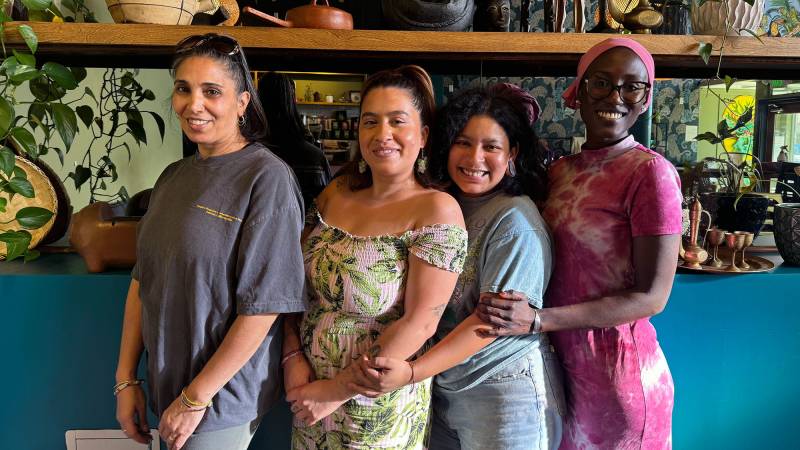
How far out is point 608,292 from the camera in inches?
51.9

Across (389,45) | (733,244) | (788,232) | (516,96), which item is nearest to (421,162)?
(516,96)

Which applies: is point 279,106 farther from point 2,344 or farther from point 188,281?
point 2,344

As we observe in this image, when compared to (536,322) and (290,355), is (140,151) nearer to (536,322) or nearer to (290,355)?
(290,355)

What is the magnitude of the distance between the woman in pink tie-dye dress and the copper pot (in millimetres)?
671

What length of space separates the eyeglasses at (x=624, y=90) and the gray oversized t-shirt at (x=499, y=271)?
292 millimetres

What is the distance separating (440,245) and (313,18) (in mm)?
782

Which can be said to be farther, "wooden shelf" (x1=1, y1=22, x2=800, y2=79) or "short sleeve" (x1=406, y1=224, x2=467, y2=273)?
"wooden shelf" (x1=1, y1=22, x2=800, y2=79)

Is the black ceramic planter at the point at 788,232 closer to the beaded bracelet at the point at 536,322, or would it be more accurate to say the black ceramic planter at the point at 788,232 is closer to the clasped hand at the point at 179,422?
the beaded bracelet at the point at 536,322

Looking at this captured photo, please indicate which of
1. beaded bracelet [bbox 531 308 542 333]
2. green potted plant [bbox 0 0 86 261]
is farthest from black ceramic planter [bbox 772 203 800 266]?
green potted plant [bbox 0 0 86 261]

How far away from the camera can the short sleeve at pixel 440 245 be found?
47.4 inches

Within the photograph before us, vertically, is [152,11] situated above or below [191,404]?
above

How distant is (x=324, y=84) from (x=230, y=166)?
183 inches

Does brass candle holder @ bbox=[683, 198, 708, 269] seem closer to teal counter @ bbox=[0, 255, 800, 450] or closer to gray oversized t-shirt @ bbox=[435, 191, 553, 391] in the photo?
teal counter @ bbox=[0, 255, 800, 450]

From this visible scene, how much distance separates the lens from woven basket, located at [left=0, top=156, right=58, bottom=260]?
68.9 inches
